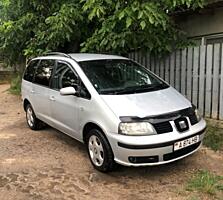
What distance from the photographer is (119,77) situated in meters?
5.22

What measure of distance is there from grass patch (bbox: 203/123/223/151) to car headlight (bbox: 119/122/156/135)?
6.17 feet

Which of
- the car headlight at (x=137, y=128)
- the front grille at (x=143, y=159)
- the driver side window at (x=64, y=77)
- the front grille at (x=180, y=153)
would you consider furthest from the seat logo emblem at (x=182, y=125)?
the driver side window at (x=64, y=77)

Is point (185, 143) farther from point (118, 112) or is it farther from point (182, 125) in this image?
point (118, 112)

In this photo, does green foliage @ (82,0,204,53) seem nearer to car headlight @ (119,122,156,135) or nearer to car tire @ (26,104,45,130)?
car tire @ (26,104,45,130)

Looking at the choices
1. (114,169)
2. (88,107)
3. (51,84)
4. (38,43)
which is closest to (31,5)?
(38,43)

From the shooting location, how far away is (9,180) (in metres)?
4.41

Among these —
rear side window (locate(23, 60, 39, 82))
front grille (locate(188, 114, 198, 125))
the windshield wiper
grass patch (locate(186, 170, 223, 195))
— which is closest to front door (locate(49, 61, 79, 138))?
the windshield wiper

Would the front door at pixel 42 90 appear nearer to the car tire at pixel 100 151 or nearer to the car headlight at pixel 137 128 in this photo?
the car tire at pixel 100 151

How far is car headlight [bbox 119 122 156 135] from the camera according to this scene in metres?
4.05

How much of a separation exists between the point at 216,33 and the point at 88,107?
517cm

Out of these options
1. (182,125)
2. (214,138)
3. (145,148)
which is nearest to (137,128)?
(145,148)

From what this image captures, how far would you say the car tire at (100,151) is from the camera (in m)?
4.31

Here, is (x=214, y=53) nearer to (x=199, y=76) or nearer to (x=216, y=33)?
(x=199, y=76)

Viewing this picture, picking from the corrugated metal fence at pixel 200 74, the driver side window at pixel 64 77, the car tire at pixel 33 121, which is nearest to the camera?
the driver side window at pixel 64 77
